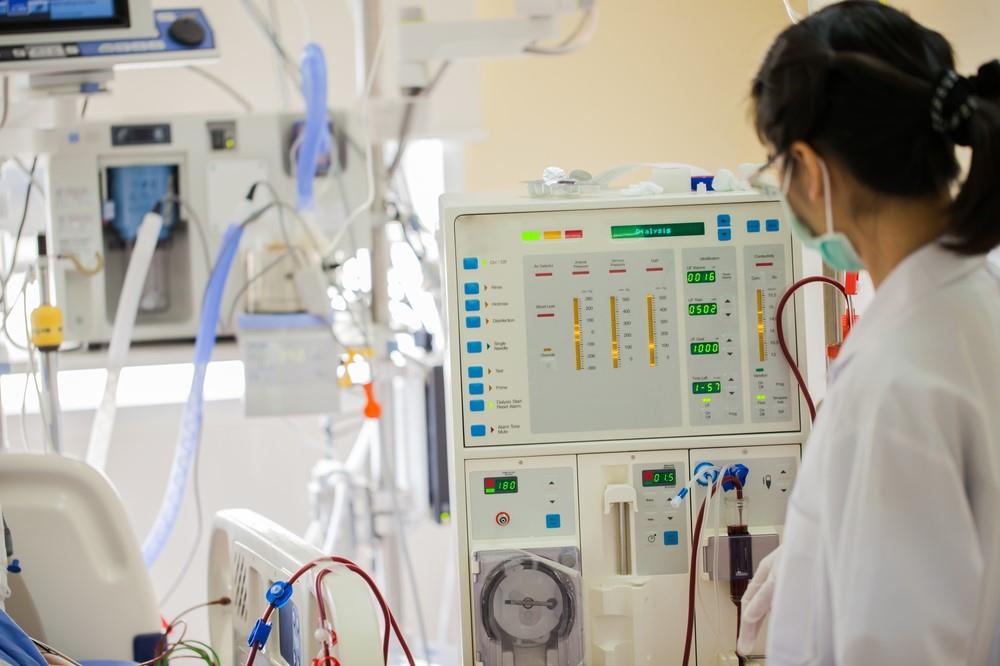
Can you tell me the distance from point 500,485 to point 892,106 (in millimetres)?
882

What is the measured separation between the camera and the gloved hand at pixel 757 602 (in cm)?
153

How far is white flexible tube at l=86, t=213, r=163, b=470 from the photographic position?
8.41 ft

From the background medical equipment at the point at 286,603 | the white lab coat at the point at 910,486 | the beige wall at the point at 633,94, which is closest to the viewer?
the white lab coat at the point at 910,486

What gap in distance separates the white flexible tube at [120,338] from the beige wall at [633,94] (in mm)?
1334

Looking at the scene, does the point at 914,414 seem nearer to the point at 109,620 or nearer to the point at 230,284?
the point at 109,620

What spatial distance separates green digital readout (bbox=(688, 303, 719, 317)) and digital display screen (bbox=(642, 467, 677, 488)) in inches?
9.6

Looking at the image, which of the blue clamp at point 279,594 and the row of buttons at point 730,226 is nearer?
the blue clamp at point 279,594

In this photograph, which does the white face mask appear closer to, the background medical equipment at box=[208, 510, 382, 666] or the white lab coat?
the white lab coat

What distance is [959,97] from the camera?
113 centimetres

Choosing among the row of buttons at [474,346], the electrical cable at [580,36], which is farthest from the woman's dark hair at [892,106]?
the electrical cable at [580,36]

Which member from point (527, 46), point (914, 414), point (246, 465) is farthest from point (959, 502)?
point (246, 465)

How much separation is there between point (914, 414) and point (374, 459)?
7.70 feet

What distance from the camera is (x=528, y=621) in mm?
1770

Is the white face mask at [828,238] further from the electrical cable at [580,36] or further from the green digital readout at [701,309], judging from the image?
the electrical cable at [580,36]
